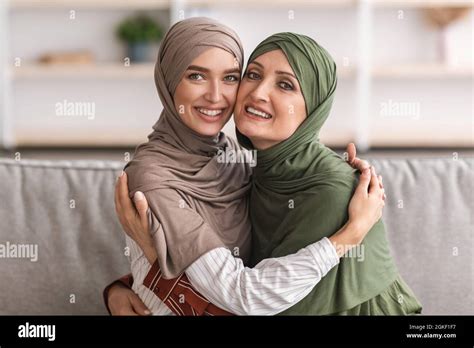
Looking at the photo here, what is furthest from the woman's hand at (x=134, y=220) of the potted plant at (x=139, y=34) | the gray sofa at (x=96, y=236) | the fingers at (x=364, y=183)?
the potted plant at (x=139, y=34)

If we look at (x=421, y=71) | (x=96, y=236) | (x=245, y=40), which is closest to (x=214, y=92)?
(x=96, y=236)

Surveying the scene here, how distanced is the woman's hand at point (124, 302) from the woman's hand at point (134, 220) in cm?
11

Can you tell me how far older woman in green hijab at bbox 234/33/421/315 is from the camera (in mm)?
1037

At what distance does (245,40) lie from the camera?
4.03 m

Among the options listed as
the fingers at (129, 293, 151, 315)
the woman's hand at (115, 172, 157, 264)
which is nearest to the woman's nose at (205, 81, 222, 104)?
the woman's hand at (115, 172, 157, 264)

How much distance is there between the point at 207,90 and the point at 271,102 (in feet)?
0.32

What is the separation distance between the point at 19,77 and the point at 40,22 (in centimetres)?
37

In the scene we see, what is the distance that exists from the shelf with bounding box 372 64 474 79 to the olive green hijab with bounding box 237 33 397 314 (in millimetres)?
3161

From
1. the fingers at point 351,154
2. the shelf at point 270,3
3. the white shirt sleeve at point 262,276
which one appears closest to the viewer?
the white shirt sleeve at point 262,276

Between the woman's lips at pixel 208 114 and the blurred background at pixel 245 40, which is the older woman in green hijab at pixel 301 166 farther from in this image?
the blurred background at pixel 245 40

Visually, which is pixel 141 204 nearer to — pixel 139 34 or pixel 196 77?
pixel 196 77

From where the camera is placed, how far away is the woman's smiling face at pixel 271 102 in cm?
105

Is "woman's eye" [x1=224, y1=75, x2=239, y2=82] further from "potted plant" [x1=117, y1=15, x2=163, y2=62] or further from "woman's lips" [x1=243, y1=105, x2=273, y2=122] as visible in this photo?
"potted plant" [x1=117, y1=15, x2=163, y2=62]

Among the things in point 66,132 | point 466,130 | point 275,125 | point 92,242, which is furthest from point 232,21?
point 275,125
